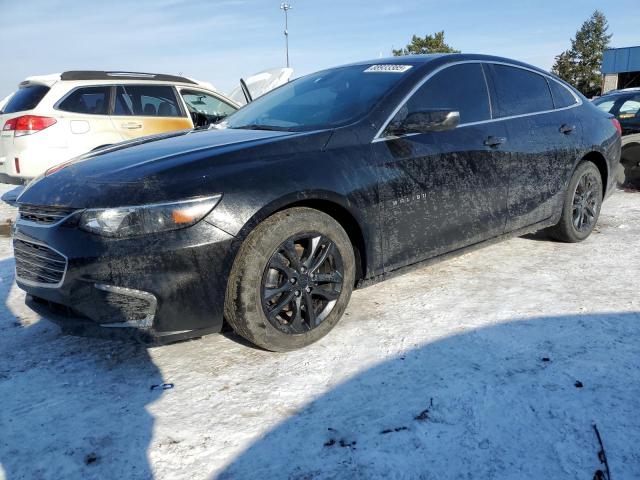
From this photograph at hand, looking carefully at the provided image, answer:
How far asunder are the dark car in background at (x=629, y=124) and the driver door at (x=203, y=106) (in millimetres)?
5229

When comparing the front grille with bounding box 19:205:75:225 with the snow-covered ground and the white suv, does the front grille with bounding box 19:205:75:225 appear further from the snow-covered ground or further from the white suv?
the white suv

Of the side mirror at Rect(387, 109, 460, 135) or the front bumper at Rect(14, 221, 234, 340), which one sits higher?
the side mirror at Rect(387, 109, 460, 135)

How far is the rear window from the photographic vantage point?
6.20 metres

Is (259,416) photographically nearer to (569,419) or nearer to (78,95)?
(569,419)

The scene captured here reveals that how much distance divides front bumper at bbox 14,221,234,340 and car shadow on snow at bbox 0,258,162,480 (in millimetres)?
318

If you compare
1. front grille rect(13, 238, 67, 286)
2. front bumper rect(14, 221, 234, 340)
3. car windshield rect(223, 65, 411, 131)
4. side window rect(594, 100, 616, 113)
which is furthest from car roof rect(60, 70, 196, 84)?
side window rect(594, 100, 616, 113)

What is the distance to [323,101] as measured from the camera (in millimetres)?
3465

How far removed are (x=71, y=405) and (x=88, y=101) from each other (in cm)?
504

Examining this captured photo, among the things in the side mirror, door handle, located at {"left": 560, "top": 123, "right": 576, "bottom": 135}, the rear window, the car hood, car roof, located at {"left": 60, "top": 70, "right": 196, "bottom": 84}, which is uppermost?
car roof, located at {"left": 60, "top": 70, "right": 196, "bottom": 84}

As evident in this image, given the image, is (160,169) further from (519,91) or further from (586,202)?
(586,202)

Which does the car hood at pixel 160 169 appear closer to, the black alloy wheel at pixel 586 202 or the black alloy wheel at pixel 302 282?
the black alloy wheel at pixel 302 282

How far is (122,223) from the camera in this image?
2.36m

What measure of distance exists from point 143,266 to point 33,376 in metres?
0.94

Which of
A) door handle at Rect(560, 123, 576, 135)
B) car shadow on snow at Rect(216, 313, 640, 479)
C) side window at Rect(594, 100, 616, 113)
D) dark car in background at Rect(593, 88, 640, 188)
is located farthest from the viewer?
side window at Rect(594, 100, 616, 113)
